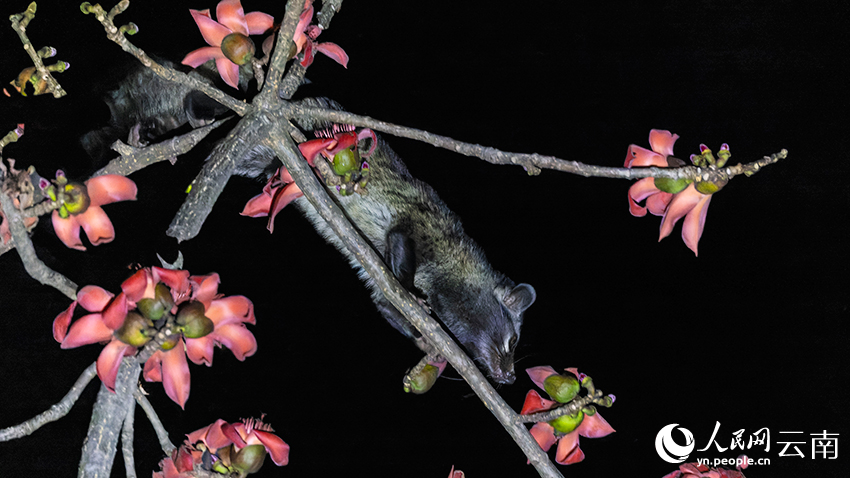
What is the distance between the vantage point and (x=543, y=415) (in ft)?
2.82

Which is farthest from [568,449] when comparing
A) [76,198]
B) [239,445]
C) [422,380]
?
[76,198]

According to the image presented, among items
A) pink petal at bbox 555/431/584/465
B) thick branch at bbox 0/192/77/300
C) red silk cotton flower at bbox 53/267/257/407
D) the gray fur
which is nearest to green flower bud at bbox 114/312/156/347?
red silk cotton flower at bbox 53/267/257/407

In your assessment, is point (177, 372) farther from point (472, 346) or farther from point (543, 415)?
point (472, 346)

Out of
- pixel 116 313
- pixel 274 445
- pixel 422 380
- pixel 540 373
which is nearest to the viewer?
pixel 116 313

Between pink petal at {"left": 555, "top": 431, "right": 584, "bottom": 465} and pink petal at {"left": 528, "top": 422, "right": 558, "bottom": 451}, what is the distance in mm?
16

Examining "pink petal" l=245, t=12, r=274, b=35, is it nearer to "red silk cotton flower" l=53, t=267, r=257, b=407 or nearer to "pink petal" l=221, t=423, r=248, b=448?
"red silk cotton flower" l=53, t=267, r=257, b=407

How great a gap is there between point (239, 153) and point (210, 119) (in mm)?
633

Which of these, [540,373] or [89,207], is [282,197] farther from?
[540,373]

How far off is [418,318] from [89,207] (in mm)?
498

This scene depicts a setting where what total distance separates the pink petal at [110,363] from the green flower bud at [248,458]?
0.25m

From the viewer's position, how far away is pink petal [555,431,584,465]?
96 centimetres

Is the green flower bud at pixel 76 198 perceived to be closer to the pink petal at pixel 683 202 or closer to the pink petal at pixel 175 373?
the pink petal at pixel 175 373

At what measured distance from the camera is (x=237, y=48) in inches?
35.3

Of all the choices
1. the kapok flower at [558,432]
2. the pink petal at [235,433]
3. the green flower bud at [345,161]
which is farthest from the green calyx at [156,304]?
the kapok flower at [558,432]
